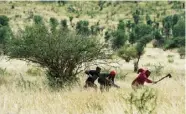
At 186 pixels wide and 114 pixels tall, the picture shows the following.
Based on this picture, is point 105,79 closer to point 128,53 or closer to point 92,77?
point 92,77

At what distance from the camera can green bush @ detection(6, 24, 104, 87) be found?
16.8 metres

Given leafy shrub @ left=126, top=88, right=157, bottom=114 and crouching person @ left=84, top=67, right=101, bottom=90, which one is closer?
leafy shrub @ left=126, top=88, right=157, bottom=114

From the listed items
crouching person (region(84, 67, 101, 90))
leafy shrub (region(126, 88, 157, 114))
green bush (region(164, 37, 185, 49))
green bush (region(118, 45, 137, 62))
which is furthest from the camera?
green bush (region(164, 37, 185, 49))

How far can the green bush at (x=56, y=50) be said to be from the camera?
1684 cm

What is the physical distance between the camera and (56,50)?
16688mm

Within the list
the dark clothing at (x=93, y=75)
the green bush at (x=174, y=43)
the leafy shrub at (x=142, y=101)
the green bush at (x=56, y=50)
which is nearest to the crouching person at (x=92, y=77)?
the dark clothing at (x=93, y=75)

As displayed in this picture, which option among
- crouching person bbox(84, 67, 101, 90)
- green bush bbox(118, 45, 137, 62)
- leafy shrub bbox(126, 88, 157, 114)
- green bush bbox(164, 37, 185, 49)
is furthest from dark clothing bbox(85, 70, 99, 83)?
green bush bbox(164, 37, 185, 49)

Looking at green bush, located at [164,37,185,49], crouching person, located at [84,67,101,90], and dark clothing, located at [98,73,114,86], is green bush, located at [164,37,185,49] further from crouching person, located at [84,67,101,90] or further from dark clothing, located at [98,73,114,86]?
dark clothing, located at [98,73,114,86]

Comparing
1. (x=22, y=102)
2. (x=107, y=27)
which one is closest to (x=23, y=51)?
(x=22, y=102)

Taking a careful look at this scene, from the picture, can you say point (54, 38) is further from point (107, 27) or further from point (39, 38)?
point (107, 27)

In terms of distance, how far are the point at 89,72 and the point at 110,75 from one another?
2.90ft

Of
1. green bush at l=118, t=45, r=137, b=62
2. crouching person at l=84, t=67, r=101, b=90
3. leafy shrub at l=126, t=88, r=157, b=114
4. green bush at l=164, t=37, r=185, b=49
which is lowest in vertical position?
green bush at l=164, t=37, r=185, b=49

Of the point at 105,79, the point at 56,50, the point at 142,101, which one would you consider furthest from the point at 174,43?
the point at 142,101

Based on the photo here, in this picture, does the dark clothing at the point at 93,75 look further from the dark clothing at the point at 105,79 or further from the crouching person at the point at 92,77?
the dark clothing at the point at 105,79
